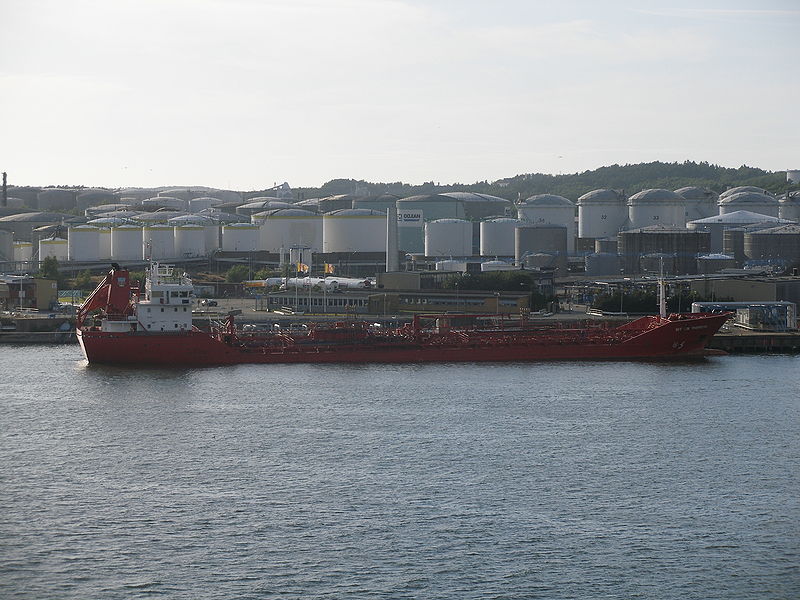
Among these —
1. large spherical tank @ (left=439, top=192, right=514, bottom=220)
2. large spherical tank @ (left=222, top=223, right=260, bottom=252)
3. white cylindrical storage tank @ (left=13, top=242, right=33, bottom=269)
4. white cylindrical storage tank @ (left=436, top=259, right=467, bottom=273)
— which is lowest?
white cylindrical storage tank @ (left=436, top=259, right=467, bottom=273)

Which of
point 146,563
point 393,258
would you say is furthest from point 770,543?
point 393,258

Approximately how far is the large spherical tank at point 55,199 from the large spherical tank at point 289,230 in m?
32.6

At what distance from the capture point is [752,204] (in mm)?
66875

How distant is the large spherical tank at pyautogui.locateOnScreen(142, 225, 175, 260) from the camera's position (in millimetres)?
58188

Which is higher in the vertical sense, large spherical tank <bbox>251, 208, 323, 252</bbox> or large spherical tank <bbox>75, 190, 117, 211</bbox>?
large spherical tank <bbox>75, 190, 117, 211</bbox>

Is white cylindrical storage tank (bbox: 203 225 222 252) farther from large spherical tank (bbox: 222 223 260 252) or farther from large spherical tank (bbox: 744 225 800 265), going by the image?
large spherical tank (bbox: 744 225 800 265)

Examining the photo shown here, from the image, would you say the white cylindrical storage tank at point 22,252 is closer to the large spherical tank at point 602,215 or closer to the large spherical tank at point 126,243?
the large spherical tank at point 126,243

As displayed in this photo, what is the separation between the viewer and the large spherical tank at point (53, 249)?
55781 millimetres

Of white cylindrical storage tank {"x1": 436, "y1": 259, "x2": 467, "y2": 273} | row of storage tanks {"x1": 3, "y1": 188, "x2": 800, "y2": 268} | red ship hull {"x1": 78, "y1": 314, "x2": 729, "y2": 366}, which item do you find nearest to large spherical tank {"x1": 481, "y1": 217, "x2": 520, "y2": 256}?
row of storage tanks {"x1": 3, "y1": 188, "x2": 800, "y2": 268}

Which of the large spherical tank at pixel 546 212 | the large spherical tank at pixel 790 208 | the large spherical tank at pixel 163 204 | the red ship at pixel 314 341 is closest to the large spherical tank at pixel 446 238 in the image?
the large spherical tank at pixel 546 212

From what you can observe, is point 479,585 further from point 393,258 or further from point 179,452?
point 393,258

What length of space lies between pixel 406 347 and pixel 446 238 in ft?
105

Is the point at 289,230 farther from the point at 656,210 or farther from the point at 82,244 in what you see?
the point at 656,210

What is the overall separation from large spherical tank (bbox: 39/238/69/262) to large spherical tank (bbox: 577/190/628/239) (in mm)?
28241
